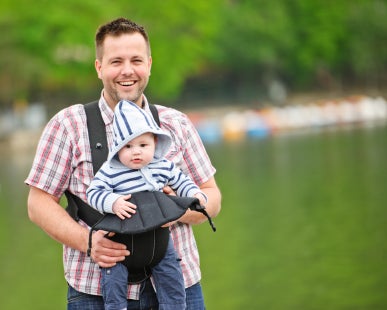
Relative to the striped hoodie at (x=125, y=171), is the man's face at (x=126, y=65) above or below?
above

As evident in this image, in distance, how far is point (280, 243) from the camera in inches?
504

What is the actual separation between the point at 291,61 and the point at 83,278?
62.4m

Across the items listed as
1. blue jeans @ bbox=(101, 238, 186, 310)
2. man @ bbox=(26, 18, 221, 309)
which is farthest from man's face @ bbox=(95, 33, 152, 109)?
blue jeans @ bbox=(101, 238, 186, 310)

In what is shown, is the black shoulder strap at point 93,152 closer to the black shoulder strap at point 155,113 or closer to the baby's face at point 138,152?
the black shoulder strap at point 155,113

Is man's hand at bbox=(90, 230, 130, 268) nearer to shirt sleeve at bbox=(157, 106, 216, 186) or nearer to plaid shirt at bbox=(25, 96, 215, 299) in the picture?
plaid shirt at bbox=(25, 96, 215, 299)

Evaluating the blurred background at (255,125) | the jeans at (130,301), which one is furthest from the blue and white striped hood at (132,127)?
the blurred background at (255,125)

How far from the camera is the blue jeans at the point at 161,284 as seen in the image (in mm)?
3584

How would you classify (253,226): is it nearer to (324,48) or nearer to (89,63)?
(89,63)

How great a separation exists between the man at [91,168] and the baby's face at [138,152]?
205 mm

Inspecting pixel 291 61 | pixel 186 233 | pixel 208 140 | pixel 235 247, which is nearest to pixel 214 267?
pixel 235 247

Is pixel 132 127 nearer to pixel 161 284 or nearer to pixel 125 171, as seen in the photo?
pixel 125 171

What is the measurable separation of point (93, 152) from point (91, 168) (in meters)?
0.05

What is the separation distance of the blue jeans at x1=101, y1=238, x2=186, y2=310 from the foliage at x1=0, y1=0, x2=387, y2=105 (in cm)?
3828

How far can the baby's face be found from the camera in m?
3.49
